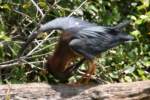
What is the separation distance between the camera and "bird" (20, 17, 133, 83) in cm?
227

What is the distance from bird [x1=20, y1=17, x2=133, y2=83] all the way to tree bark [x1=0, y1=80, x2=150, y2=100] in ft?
0.28

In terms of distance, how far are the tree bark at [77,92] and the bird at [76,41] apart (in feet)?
0.28

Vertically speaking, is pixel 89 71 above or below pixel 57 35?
below

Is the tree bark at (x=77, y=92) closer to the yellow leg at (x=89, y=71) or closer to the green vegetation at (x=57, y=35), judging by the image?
the yellow leg at (x=89, y=71)

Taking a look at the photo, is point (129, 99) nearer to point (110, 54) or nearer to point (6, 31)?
point (110, 54)

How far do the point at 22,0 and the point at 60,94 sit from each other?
111 centimetres

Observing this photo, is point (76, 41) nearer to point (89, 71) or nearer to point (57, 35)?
point (89, 71)

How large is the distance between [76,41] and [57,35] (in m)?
1.02

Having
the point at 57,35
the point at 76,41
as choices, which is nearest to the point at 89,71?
the point at 76,41

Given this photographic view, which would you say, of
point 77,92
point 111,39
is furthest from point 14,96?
point 111,39

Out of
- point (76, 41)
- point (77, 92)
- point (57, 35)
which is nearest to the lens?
point (76, 41)

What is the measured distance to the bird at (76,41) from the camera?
227 centimetres

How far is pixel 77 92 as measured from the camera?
2387 mm

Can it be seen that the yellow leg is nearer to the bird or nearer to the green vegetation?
the bird
